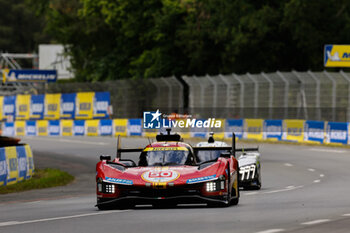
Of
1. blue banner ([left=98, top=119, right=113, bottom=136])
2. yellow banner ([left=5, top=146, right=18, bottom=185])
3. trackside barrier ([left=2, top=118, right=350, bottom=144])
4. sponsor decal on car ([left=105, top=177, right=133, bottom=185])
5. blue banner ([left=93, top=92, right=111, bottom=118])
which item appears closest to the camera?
sponsor decal on car ([left=105, top=177, right=133, bottom=185])

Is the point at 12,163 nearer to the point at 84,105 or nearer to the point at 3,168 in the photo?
the point at 3,168

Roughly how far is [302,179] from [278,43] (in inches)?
1234

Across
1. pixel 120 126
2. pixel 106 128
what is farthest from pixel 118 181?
pixel 106 128

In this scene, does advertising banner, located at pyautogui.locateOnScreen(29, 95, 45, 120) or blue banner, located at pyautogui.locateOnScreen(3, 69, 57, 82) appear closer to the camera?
advertising banner, located at pyautogui.locateOnScreen(29, 95, 45, 120)

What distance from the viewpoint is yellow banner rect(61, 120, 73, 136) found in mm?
62188

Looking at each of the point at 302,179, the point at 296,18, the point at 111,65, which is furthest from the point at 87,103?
the point at 302,179

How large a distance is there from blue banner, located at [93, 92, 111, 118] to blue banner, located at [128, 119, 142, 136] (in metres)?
→ 3.78

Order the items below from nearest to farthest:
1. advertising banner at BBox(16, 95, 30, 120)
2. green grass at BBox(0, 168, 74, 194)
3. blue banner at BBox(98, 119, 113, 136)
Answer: green grass at BBox(0, 168, 74, 194) < blue banner at BBox(98, 119, 113, 136) < advertising banner at BBox(16, 95, 30, 120)

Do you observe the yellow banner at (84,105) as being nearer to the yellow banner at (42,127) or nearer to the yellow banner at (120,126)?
the yellow banner at (42,127)

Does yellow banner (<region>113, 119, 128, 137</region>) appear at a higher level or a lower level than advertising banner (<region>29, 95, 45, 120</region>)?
lower

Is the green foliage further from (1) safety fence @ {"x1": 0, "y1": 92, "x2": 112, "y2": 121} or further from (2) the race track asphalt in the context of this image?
(2) the race track asphalt

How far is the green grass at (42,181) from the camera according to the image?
72.7 feet

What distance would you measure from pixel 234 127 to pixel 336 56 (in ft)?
23.1

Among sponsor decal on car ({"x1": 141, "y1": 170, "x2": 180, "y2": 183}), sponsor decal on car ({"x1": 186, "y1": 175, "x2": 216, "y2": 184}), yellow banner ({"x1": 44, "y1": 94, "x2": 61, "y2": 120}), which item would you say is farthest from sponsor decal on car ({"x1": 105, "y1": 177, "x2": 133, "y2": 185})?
yellow banner ({"x1": 44, "y1": 94, "x2": 61, "y2": 120})
